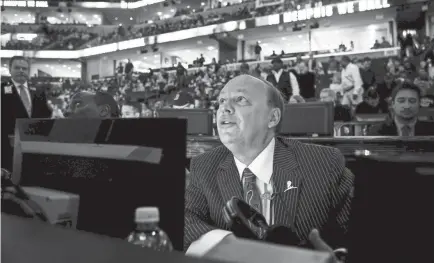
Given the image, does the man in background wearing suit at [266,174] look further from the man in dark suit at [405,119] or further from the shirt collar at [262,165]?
the man in dark suit at [405,119]

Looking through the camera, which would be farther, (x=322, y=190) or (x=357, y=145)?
(x=357, y=145)

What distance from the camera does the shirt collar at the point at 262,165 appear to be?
1.40 metres

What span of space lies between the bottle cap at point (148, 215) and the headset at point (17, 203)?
160 millimetres

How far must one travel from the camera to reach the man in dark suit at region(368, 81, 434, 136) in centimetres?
316

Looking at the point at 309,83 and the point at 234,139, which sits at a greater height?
the point at 309,83

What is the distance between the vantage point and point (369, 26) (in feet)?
56.2

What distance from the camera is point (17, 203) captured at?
677mm

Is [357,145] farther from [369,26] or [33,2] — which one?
[33,2]

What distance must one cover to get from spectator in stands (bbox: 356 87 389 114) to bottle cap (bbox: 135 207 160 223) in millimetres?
5477

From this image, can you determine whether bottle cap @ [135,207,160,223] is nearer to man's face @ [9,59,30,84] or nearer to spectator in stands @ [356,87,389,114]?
man's face @ [9,59,30,84]

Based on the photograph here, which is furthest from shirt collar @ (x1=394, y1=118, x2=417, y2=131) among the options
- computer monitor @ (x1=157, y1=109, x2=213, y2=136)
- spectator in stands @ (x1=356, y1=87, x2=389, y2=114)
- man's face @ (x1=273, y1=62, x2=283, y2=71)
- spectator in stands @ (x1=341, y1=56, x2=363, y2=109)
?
spectator in stands @ (x1=341, y1=56, x2=363, y2=109)

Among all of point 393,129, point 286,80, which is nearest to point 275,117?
point 393,129

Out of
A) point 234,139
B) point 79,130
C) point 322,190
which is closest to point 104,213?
point 79,130

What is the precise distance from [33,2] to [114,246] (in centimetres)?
3084
